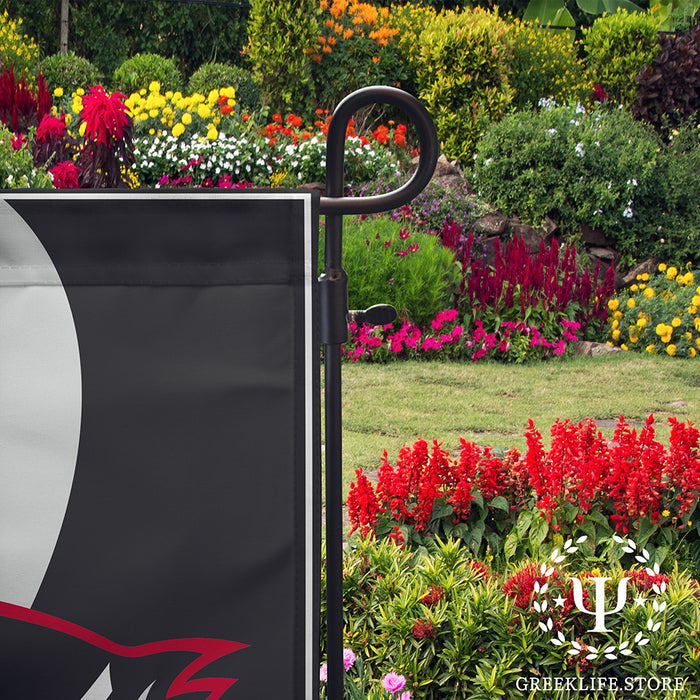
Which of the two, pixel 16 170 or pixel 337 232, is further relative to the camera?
pixel 16 170

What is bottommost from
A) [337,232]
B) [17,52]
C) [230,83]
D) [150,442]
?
[150,442]

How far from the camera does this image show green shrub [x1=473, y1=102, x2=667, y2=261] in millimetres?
8438

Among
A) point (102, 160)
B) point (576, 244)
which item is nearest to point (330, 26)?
point (576, 244)

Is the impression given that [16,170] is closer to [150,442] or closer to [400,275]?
[150,442]

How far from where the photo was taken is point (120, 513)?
0.96m

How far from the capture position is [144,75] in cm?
1184

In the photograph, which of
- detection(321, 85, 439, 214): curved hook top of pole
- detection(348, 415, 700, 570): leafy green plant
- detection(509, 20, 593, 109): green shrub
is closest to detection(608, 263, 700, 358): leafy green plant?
detection(348, 415, 700, 570): leafy green plant

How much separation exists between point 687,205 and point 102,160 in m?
7.81

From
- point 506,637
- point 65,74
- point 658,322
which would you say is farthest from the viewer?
point 65,74

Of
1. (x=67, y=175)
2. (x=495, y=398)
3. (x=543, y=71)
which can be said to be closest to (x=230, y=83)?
(x=543, y=71)

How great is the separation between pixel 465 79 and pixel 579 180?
2806 millimetres

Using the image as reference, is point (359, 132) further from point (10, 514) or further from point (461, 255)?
point (10, 514)

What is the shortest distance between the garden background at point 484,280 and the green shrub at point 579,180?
3 centimetres

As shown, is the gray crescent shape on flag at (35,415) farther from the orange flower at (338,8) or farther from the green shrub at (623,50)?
the orange flower at (338,8)
